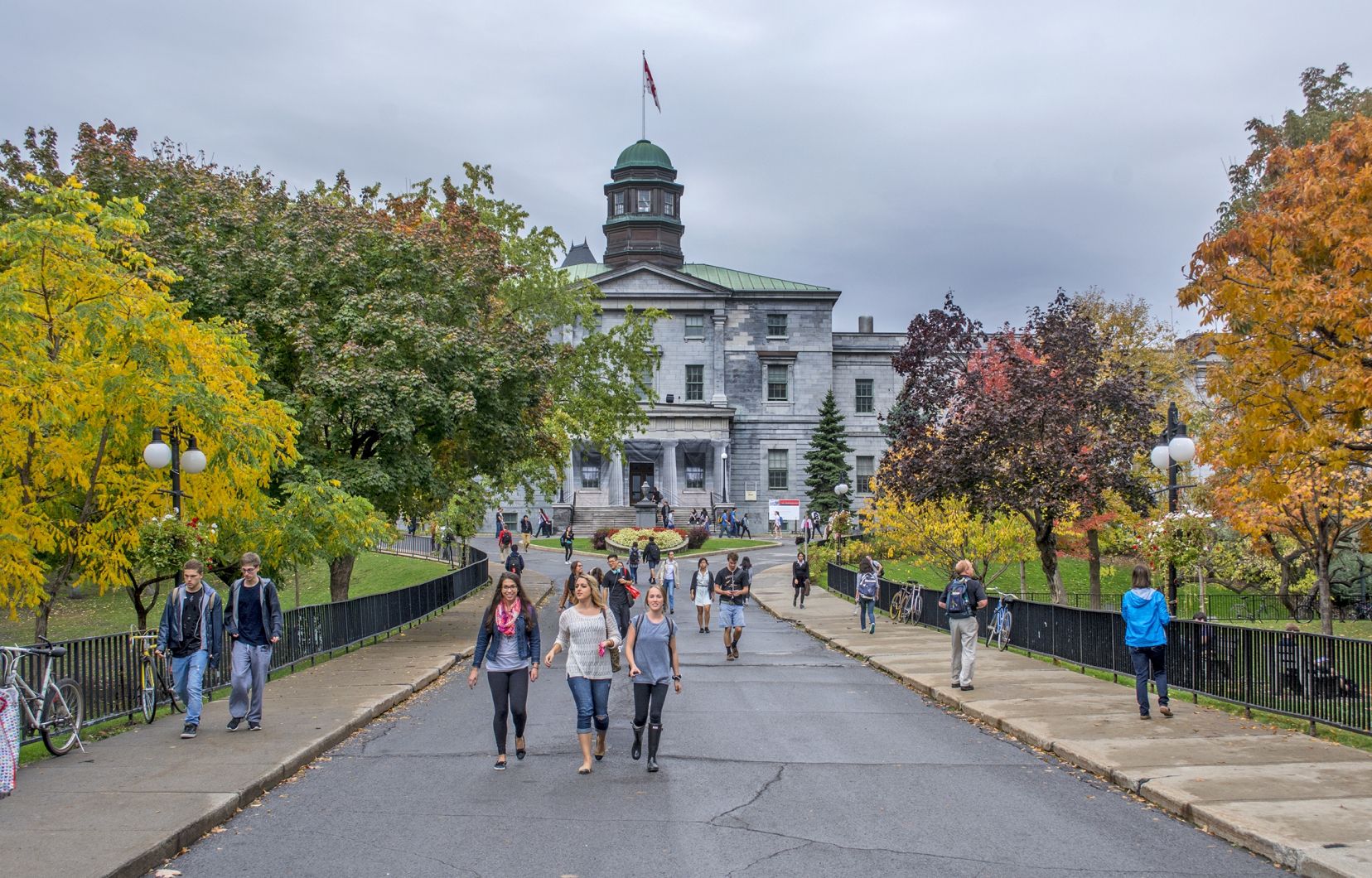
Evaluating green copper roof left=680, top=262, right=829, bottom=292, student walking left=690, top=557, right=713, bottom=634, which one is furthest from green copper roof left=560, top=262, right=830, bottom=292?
student walking left=690, top=557, right=713, bottom=634

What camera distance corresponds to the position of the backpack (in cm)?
1562

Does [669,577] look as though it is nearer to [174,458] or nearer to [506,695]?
[174,458]

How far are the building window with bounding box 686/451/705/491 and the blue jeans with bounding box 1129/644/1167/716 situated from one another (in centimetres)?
6041

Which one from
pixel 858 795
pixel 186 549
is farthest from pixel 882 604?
pixel 858 795

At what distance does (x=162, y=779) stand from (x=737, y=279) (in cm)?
7344

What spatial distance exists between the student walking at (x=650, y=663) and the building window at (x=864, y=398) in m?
69.1

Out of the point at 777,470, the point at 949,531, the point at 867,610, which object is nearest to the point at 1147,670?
the point at 867,610

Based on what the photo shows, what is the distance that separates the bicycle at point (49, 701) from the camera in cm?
1028

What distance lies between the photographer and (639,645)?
10477 mm

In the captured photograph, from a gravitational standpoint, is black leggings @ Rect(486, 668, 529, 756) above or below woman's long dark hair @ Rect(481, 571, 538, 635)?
below

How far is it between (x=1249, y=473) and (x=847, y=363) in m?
58.5

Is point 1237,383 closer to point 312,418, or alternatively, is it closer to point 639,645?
point 639,645

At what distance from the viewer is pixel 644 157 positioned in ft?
258

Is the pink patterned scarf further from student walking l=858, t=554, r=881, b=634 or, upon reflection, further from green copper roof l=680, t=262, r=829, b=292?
green copper roof l=680, t=262, r=829, b=292
